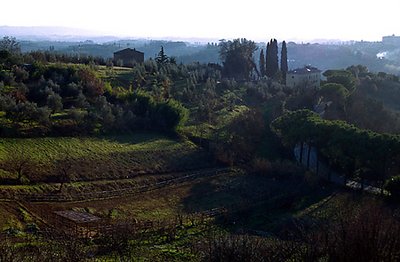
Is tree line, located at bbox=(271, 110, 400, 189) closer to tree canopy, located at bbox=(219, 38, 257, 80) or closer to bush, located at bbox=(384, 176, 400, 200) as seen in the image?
bush, located at bbox=(384, 176, 400, 200)

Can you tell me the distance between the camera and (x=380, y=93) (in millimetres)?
56125

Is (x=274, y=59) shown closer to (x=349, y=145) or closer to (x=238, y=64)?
(x=238, y=64)

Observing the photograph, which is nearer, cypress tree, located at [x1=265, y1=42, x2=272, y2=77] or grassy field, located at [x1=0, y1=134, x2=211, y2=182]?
grassy field, located at [x1=0, y1=134, x2=211, y2=182]

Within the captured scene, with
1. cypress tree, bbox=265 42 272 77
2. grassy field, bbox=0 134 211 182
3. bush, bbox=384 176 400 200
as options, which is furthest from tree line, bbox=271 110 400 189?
cypress tree, bbox=265 42 272 77

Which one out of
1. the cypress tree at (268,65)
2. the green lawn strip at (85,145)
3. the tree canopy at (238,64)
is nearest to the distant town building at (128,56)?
the tree canopy at (238,64)

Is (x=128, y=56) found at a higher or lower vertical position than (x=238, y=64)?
higher

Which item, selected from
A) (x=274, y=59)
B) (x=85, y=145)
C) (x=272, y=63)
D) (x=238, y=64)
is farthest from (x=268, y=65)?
(x=85, y=145)

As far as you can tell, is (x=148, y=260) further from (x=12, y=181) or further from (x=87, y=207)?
(x=12, y=181)

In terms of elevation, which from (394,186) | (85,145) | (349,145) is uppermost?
(349,145)

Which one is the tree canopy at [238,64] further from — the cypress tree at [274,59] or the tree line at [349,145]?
the tree line at [349,145]

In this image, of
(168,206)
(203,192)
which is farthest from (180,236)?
(203,192)

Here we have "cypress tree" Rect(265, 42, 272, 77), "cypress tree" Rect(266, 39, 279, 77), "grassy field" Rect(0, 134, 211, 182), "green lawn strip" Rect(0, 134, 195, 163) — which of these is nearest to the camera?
"grassy field" Rect(0, 134, 211, 182)

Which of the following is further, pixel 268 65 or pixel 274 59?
pixel 274 59

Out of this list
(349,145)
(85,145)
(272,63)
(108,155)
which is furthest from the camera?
(272,63)
